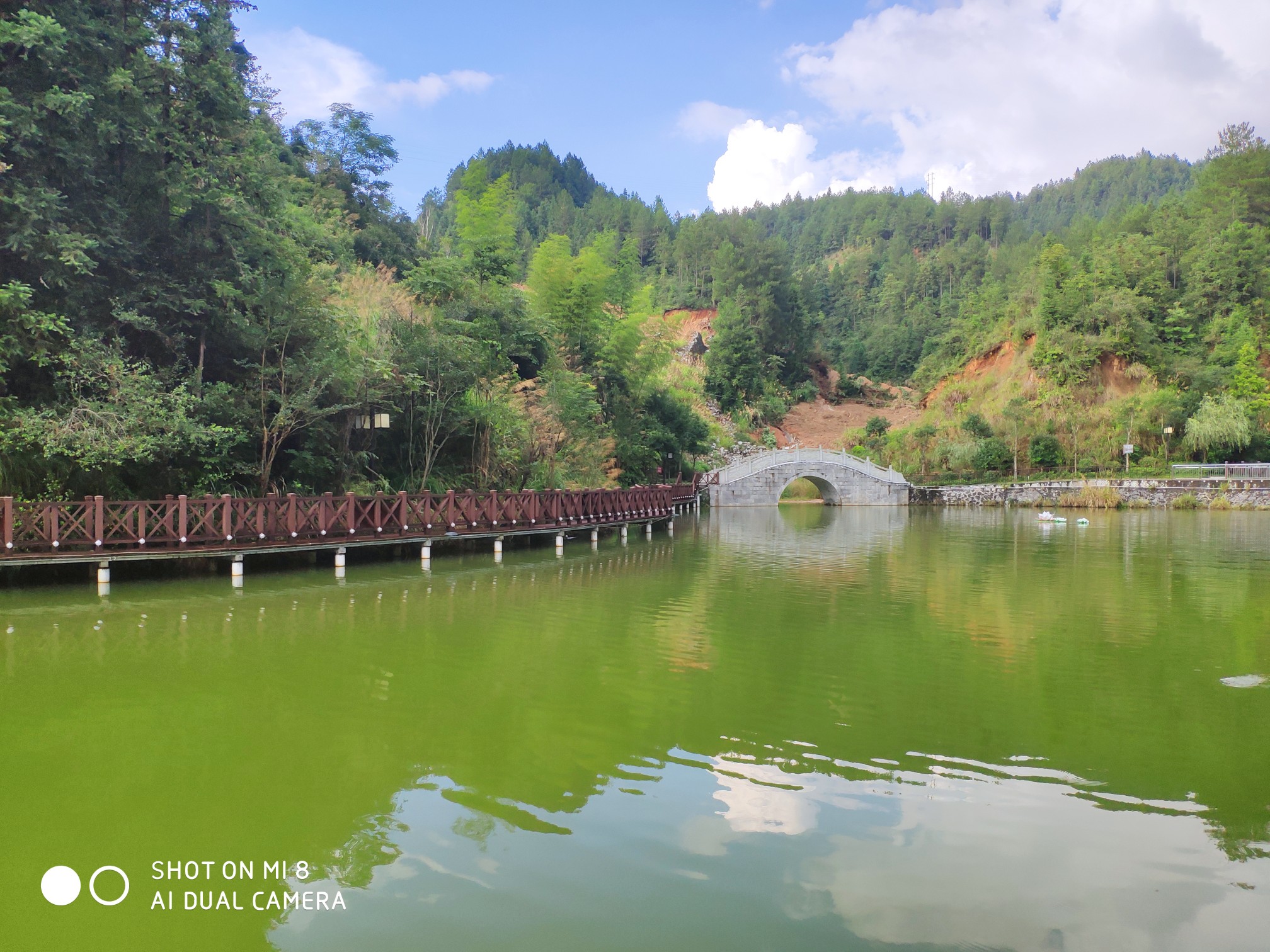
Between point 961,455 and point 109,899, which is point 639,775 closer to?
point 109,899

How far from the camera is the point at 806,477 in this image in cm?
3741

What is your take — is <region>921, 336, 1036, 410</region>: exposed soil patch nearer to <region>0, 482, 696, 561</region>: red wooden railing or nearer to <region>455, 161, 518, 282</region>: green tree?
<region>455, 161, 518, 282</region>: green tree

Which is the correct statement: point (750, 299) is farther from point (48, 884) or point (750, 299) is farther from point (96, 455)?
point (48, 884)

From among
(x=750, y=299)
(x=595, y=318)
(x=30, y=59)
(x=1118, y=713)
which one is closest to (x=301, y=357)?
(x=30, y=59)

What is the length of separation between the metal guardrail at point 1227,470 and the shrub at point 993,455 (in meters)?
6.48

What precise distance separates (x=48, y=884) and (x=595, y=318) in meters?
25.6

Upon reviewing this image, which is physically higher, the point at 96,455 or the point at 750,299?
the point at 750,299

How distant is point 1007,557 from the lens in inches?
677

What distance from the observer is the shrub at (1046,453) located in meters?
38.2

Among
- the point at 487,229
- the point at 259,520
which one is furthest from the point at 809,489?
the point at 259,520

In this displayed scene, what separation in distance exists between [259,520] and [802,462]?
27489mm

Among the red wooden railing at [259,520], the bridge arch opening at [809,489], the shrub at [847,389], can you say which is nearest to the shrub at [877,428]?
the bridge arch opening at [809,489]

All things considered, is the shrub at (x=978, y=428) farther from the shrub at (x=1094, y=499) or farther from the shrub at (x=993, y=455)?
the shrub at (x=1094, y=499)

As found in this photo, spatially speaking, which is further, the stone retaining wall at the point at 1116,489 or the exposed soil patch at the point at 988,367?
the exposed soil patch at the point at 988,367
